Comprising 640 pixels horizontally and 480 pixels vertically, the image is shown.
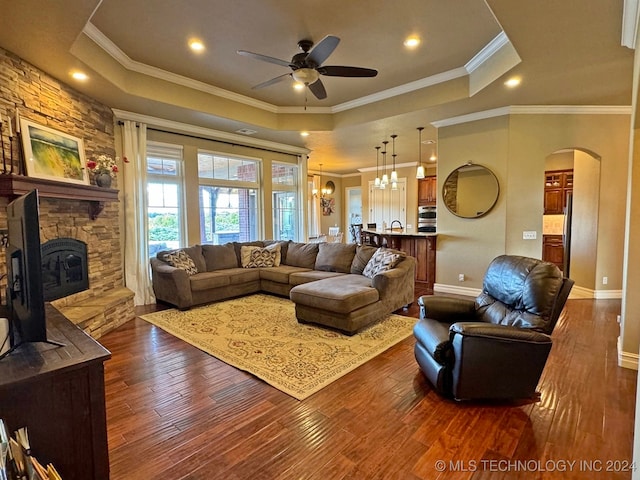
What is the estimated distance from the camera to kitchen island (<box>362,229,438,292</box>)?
5.92m

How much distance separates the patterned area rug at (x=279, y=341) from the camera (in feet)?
9.03

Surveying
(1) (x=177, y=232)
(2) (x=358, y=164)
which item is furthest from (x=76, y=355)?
(2) (x=358, y=164)

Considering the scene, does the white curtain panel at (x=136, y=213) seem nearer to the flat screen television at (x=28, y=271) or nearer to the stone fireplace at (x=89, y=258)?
the stone fireplace at (x=89, y=258)

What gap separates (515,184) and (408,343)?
323 cm

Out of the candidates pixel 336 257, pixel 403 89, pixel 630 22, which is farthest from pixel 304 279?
pixel 630 22

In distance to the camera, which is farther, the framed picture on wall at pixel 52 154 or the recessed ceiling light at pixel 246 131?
the recessed ceiling light at pixel 246 131

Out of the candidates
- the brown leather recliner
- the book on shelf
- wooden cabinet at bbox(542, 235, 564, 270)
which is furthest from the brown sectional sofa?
wooden cabinet at bbox(542, 235, 564, 270)

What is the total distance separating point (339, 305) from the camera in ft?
11.5

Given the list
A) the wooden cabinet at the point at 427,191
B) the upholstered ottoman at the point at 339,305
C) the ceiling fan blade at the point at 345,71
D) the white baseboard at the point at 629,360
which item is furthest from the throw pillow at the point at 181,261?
the wooden cabinet at the point at 427,191

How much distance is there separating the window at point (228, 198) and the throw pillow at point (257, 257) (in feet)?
2.86

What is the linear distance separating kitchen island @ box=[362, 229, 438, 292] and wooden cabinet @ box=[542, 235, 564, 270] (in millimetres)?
3030

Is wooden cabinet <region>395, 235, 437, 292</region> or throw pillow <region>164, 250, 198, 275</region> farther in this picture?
wooden cabinet <region>395, 235, 437, 292</region>

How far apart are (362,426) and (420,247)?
14.6 feet

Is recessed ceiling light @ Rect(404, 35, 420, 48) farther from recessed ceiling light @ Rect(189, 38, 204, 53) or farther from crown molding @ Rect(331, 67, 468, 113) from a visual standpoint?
recessed ceiling light @ Rect(189, 38, 204, 53)
